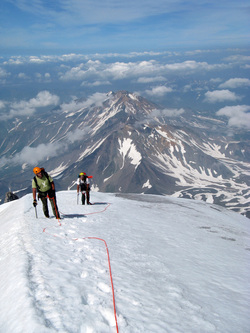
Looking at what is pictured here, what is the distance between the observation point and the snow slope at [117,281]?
307 inches

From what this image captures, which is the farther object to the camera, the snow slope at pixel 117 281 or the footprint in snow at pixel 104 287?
the footprint in snow at pixel 104 287

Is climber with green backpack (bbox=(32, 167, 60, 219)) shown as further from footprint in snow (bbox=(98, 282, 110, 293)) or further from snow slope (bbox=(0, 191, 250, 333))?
footprint in snow (bbox=(98, 282, 110, 293))

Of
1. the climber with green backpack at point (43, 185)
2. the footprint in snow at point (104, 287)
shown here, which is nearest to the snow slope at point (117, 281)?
the footprint in snow at point (104, 287)

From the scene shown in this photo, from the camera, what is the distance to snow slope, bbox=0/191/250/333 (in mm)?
7805

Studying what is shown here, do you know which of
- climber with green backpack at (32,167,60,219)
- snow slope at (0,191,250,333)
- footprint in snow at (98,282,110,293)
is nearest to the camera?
snow slope at (0,191,250,333)

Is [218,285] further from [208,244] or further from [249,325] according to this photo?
[208,244]

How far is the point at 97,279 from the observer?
10320mm

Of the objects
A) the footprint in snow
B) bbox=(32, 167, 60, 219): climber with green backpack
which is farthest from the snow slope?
bbox=(32, 167, 60, 219): climber with green backpack

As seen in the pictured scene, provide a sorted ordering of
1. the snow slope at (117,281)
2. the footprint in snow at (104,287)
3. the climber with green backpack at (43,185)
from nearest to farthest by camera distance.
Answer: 1. the snow slope at (117,281)
2. the footprint in snow at (104,287)
3. the climber with green backpack at (43,185)

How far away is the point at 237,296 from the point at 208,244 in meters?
8.39

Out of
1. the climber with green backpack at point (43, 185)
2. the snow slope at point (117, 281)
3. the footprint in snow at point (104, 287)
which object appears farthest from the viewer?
the climber with green backpack at point (43, 185)

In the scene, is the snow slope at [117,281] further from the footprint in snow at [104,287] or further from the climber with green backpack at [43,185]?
the climber with green backpack at [43,185]

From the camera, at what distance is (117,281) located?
34.3 feet

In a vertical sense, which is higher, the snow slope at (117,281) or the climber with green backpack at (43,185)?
the climber with green backpack at (43,185)
